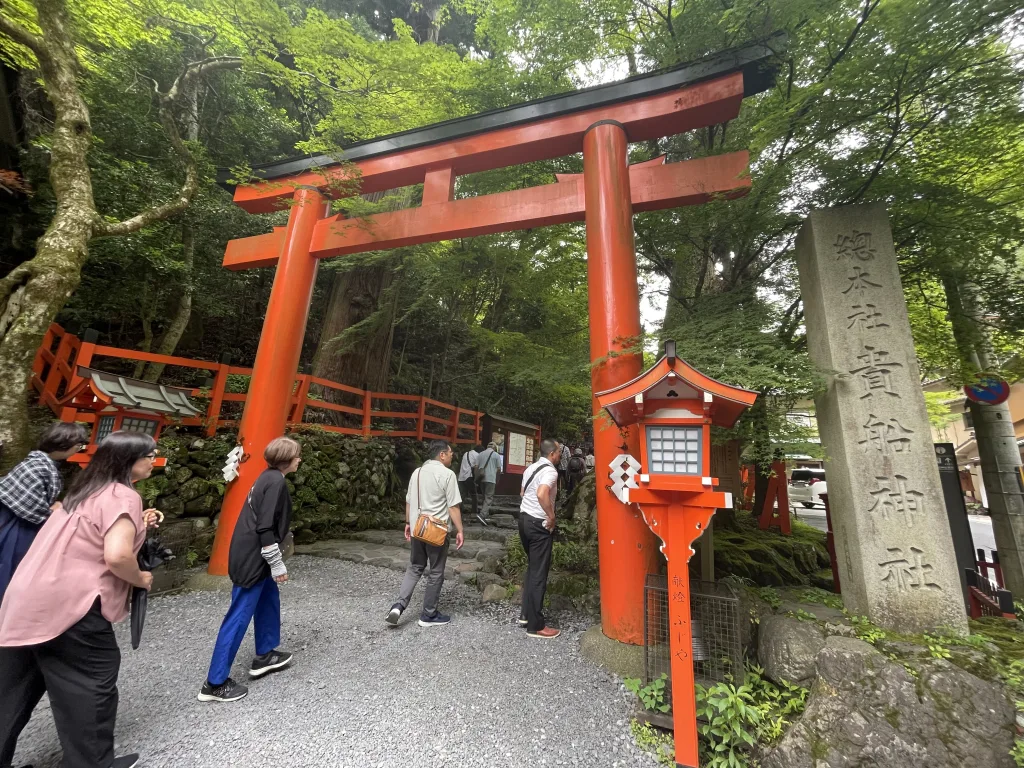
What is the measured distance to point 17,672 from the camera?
192 cm

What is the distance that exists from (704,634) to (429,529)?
2489 millimetres

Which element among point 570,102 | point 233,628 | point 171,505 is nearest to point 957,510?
→ point 570,102

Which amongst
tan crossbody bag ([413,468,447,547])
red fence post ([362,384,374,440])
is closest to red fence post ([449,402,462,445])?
red fence post ([362,384,374,440])

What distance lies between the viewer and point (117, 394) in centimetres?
404

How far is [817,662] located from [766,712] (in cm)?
46

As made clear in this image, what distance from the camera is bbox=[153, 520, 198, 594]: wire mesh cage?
466 centimetres

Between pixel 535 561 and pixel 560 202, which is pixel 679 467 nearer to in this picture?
pixel 535 561

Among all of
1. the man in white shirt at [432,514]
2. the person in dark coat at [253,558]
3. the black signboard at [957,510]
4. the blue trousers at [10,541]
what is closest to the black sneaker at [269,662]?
the person in dark coat at [253,558]

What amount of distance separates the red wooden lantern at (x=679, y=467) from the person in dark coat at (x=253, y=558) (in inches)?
92.8

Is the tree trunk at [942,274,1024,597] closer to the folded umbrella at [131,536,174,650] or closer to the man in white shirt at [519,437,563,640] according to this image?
the man in white shirt at [519,437,563,640]

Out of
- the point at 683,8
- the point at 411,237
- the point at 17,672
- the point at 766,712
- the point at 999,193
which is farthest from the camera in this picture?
the point at 411,237

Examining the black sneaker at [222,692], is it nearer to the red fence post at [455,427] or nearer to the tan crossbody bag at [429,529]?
the tan crossbody bag at [429,529]

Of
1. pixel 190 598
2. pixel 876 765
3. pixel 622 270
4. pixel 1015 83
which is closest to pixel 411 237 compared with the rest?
pixel 622 270

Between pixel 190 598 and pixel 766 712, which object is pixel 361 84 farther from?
pixel 766 712
